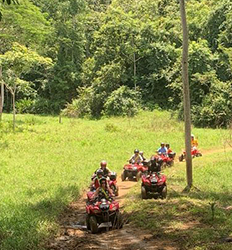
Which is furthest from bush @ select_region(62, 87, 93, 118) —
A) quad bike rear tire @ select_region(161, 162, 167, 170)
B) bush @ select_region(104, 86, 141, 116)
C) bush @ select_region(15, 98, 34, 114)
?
quad bike rear tire @ select_region(161, 162, 167, 170)

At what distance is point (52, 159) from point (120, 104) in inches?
750

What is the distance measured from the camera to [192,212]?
841 centimetres

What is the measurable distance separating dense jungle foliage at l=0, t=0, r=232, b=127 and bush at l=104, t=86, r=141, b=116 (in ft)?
0.31

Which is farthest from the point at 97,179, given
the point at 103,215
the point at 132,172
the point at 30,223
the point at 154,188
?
the point at 132,172

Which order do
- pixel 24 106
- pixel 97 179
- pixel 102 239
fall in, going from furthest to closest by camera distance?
1. pixel 24 106
2. pixel 97 179
3. pixel 102 239

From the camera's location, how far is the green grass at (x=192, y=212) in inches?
267

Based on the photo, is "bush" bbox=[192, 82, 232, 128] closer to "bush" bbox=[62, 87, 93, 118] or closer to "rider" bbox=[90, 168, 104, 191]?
"bush" bbox=[62, 87, 93, 118]

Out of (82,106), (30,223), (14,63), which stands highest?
(14,63)

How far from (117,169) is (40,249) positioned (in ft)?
Result: 27.9

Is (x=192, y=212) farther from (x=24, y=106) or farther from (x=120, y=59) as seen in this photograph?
(x=24, y=106)

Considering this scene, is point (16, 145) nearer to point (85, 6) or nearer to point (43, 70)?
point (43, 70)

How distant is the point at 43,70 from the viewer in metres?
40.2

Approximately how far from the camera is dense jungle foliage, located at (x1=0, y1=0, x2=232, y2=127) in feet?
100

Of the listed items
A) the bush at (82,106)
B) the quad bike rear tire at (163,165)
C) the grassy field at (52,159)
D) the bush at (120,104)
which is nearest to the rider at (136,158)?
the grassy field at (52,159)
